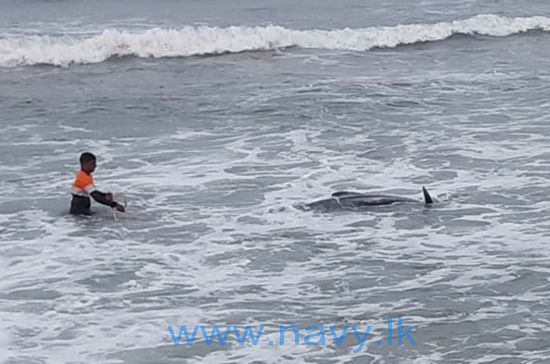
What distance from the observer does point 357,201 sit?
13078 mm

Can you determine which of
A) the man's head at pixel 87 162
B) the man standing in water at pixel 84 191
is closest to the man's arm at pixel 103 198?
the man standing in water at pixel 84 191

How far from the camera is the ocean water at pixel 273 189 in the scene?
9734 mm

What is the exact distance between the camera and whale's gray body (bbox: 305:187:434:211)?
42.7 feet

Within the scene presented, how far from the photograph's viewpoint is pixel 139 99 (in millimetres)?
20562

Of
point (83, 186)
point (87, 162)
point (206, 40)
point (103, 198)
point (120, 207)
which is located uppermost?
point (206, 40)

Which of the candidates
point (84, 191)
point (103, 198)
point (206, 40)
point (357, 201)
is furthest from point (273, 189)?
point (206, 40)

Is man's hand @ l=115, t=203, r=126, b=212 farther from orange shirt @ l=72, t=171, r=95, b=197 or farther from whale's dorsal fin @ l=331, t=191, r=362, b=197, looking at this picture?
whale's dorsal fin @ l=331, t=191, r=362, b=197

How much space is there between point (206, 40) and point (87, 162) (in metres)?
14.1

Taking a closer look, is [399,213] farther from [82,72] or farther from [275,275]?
[82,72]

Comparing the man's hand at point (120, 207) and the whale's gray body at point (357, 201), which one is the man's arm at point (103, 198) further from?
the whale's gray body at point (357, 201)

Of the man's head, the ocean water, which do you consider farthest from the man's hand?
the man's head

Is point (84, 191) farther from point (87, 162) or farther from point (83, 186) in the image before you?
point (87, 162)

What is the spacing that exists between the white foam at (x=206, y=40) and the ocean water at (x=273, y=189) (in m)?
0.07

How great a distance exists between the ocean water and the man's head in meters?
0.57
